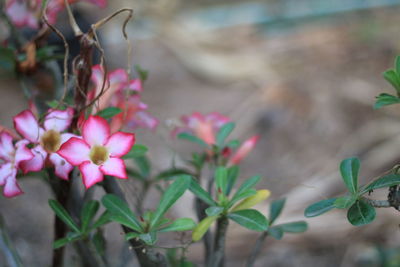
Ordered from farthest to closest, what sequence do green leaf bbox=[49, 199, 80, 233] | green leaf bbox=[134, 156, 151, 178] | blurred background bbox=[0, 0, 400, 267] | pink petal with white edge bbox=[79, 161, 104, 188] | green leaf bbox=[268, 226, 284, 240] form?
1. blurred background bbox=[0, 0, 400, 267]
2. green leaf bbox=[134, 156, 151, 178]
3. green leaf bbox=[268, 226, 284, 240]
4. green leaf bbox=[49, 199, 80, 233]
5. pink petal with white edge bbox=[79, 161, 104, 188]

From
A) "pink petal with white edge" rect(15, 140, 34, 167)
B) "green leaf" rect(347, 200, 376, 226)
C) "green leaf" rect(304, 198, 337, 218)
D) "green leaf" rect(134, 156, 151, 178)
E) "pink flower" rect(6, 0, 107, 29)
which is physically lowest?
"green leaf" rect(134, 156, 151, 178)

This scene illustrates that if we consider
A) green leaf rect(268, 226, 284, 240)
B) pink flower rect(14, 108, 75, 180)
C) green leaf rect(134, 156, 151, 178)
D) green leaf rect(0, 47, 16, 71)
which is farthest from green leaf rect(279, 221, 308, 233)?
green leaf rect(0, 47, 16, 71)

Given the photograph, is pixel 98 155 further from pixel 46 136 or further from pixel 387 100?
pixel 387 100

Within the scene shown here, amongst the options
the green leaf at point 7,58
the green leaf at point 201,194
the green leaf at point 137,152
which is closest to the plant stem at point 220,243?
the green leaf at point 201,194

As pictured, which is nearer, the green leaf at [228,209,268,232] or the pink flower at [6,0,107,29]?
the green leaf at [228,209,268,232]

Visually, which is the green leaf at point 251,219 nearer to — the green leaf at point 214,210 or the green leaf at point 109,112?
the green leaf at point 214,210

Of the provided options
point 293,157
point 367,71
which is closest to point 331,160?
point 293,157

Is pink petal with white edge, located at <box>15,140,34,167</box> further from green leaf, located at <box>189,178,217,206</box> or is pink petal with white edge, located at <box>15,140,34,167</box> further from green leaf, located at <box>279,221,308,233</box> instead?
green leaf, located at <box>279,221,308,233</box>
